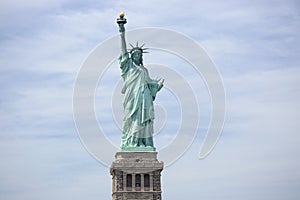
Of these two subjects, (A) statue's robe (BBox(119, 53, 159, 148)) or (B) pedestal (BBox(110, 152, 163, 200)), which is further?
(A) statue's robe (BBox(119, 53, 159, 148))

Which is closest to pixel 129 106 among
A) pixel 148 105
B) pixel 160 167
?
pixel 148 105

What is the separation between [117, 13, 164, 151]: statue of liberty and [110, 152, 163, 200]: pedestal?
123 centimetres

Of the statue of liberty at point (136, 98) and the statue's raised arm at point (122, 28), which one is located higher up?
the statue's raised arm at point (122, 28)

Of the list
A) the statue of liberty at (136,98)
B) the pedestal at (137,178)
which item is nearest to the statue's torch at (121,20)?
the statue of liberty at (136,98)

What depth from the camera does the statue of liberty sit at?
73.4 metres

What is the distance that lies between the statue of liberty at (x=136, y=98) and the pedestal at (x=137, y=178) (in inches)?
48.4

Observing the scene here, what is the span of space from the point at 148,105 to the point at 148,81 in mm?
2139

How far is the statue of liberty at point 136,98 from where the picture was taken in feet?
241

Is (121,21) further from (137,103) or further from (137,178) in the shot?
(137,178)

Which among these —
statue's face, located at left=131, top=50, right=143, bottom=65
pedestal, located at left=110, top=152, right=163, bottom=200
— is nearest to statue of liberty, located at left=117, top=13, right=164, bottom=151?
statue's face, located at left=131, top=50, right=143, bottom=65

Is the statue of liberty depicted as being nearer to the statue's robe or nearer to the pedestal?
the statue's robe

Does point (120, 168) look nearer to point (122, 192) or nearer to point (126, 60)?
point (122, 192)

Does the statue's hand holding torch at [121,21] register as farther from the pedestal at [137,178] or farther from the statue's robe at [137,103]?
the pedestal at [137,178]

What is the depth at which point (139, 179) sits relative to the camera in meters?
71.9
